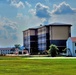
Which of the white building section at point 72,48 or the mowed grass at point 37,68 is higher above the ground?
the white building section at point 72,48

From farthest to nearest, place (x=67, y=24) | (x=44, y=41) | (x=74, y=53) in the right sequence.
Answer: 1. (x=44, y=41)
2. (x=67, y=24)
3. (x=74, y=53)

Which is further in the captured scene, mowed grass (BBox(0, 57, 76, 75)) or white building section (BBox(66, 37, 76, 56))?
white building section (BBox(66, 37, 76, 56))

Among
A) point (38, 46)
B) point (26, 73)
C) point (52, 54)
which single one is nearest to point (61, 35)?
point (38, 46)

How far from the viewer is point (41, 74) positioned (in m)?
31.9

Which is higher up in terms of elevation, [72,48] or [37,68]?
[72,48]

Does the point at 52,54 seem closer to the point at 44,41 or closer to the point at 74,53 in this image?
the point at 74,53

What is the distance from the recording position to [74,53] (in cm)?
13325

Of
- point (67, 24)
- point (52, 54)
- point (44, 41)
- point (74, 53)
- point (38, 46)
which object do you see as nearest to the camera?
point (52, 54)

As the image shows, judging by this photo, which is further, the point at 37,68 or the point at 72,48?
the point at 72,48

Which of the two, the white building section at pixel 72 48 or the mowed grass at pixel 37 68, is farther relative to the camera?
the white building section at pixel 72 48

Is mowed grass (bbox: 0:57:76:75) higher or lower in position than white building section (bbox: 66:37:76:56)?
lower

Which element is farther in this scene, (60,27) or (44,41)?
(44,41)

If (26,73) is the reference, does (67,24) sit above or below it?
above

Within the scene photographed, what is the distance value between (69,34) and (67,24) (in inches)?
221
